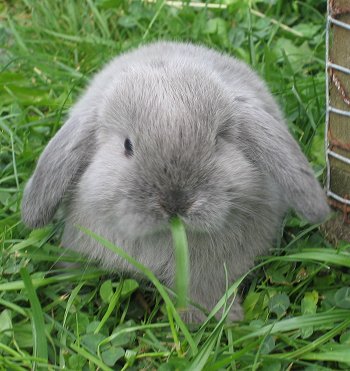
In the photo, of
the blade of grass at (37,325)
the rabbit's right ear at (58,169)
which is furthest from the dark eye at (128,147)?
the blade of grass at (37,325)

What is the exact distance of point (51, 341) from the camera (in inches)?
93.0

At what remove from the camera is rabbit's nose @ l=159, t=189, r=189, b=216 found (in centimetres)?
211

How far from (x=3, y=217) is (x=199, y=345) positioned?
3.22 ft

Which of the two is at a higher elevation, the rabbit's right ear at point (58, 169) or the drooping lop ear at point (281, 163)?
the drooping lop ear at point (281, 163)

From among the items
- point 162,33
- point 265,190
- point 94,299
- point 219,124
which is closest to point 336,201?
point 265,190

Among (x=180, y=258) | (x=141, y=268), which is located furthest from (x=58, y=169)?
(x=180, y=258)

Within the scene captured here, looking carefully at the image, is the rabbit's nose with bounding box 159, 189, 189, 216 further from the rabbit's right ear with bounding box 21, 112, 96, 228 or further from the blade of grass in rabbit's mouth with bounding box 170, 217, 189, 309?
the rabbit's right ear with bounding box 21, 112, 96, 228

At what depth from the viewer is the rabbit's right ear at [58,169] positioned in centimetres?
247

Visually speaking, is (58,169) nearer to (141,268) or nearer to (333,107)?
(141,268)

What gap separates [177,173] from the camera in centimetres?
212

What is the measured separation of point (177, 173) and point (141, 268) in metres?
0.37

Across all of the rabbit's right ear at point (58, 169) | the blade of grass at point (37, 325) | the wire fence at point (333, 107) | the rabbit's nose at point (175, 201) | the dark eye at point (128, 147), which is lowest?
the blade of grass at point (37, 325)

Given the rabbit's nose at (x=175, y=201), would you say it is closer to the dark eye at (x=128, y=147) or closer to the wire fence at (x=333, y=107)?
the dark eye at (x=128, y=147)

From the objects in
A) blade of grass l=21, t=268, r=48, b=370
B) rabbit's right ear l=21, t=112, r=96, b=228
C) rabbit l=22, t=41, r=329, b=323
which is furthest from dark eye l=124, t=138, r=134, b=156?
blade of grass l=21, t=268, r=48, b=370
